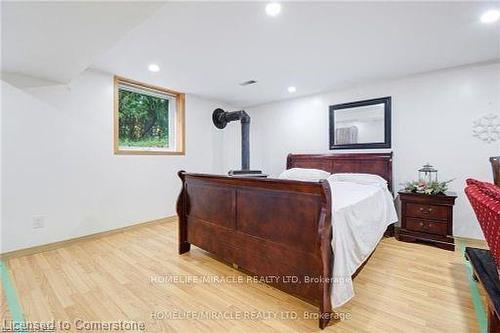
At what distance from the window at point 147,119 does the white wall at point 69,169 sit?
0.64ft

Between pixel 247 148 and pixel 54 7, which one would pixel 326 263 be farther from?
pixel 247 148

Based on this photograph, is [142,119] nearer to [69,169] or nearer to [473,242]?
[69,169]

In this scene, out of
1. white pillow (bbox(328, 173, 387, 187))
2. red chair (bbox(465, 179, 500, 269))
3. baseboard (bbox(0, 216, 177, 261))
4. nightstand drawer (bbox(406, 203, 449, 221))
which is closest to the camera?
red chair (bbox(465, 179, 500, 269))

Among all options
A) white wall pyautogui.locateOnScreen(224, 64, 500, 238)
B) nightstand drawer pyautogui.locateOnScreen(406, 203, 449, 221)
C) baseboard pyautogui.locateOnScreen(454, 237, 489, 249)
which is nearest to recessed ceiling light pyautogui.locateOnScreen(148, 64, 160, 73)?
white wall pyautogui.locateOnScreen(224, 64, 500, 238)

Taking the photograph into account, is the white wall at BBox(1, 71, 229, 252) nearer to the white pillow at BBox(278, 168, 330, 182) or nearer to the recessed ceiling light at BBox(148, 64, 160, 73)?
the recessed ceiling light at BBox(148, 64, 160, 73)

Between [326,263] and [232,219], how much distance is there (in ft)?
3.21

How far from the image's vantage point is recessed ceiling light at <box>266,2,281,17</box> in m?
1.84

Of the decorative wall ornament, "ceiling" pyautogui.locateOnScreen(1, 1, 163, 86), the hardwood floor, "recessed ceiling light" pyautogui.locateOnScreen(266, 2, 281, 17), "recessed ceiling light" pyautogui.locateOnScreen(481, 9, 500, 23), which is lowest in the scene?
the hardwood floor

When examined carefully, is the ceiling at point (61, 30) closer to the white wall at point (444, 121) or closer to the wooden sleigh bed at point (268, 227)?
the wooden sleigh bed at point (268, 227)

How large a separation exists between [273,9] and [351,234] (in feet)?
6.17

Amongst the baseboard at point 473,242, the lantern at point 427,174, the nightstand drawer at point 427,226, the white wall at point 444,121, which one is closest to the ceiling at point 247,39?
the white wall at point 444,121

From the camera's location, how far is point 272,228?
1.89 m

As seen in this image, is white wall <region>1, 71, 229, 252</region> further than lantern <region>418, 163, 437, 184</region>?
No

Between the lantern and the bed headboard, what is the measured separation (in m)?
0.39
